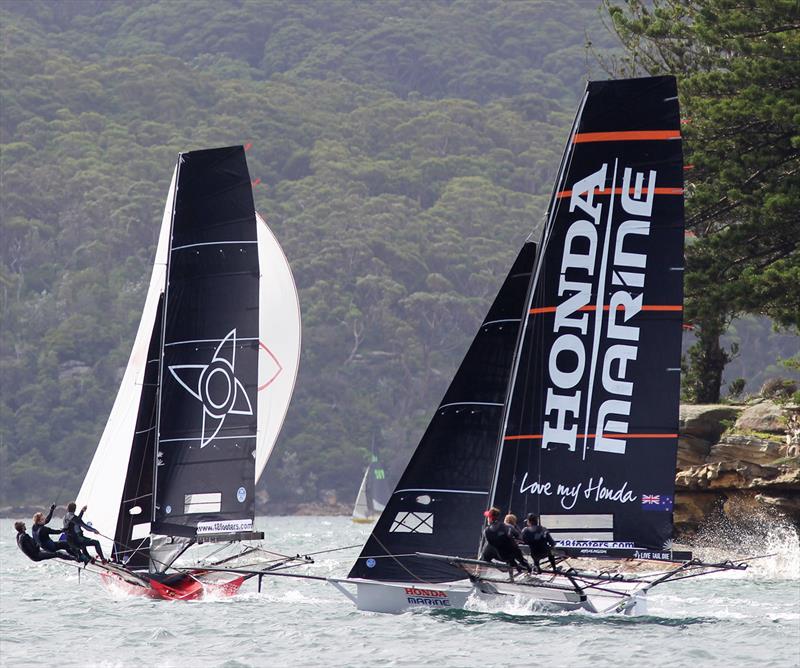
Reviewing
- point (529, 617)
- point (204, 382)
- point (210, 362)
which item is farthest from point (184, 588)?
point (529, 617)

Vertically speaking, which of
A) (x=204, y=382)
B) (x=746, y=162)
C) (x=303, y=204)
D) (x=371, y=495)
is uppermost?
(x=303, y=204)

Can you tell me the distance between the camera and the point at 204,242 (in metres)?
23.5

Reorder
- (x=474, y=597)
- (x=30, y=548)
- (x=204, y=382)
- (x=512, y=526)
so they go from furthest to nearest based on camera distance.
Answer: (x=204, y=382)
(x=30, y=548)
(x=474, y=597)
(x=512, y=526)

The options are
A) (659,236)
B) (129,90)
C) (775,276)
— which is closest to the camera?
(659,236)

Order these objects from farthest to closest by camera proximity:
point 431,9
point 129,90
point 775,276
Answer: point 431,9 → point 129,90 → point 775,276

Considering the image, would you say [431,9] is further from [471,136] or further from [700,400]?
[700,400]

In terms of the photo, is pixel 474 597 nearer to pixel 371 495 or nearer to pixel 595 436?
pixel 595 436

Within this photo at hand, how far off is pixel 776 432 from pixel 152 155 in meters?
102

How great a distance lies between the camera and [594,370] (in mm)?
18500

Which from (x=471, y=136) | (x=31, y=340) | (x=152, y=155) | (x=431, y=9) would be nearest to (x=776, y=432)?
(x=31, y=340)

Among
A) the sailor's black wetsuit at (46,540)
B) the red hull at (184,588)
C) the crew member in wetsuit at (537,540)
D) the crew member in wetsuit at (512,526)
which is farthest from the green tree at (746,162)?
the sailor's black wetsuit at (46,540)

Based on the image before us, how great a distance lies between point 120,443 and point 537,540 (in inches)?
353

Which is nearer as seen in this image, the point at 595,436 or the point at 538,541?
the point at 538,541

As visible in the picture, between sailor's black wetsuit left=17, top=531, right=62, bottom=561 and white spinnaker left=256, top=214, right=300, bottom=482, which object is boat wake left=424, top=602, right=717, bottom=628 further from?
white spinnaker left=256, top=214, right=300, bottom=482
